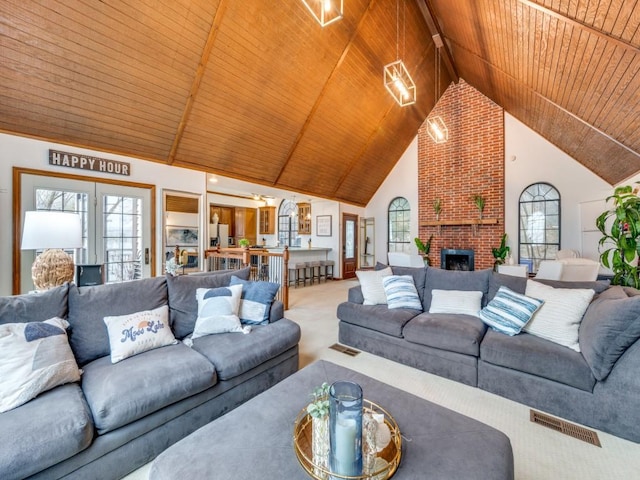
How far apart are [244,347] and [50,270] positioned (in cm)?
167

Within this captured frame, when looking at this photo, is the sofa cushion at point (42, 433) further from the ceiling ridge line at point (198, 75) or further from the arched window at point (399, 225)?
the arched window at point (399, 225)

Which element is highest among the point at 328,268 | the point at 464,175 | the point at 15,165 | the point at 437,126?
the point at 437,126

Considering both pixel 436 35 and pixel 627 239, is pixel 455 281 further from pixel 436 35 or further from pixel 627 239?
pixel 436 35

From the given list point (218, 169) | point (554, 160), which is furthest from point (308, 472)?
point (554, 160)

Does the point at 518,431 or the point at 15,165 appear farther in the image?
the point at 15,165

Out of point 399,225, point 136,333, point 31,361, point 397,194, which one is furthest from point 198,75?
point 399,225

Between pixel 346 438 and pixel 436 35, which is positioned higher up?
pixel 436 35

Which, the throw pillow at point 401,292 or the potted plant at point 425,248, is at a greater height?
the potted plant at point 425,248

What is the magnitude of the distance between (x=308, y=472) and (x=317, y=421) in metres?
0.17

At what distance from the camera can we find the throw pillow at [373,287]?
3.50 m

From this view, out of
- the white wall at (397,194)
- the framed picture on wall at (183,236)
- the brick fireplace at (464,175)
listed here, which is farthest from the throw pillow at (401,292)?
the white wall at (397,194)

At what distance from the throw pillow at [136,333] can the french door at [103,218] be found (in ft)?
9.38

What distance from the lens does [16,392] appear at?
56.2 inches

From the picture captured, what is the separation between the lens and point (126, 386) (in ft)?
5.30
